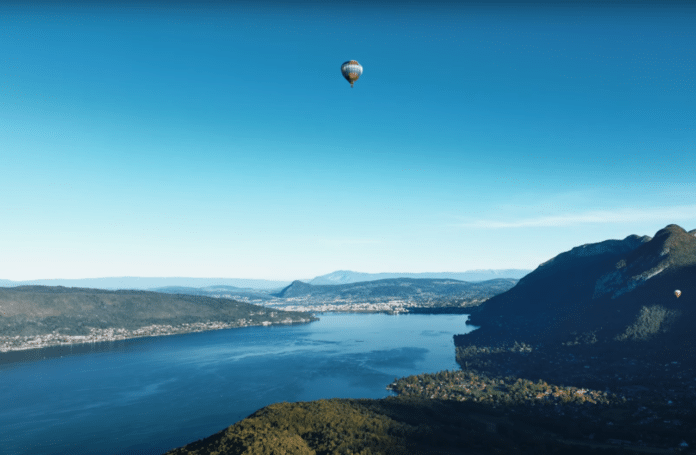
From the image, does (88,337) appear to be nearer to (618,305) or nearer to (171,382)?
(171,382)

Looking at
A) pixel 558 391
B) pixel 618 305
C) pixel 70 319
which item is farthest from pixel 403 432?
pixel 70 319

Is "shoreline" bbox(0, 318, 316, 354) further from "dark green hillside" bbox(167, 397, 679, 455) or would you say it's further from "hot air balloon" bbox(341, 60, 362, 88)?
"hot air balloon" bbox(341, 60, 362, 88)

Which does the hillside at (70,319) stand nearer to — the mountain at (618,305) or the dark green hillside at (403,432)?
the mountain at (618,305)

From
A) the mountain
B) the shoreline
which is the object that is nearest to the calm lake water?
the shoreline

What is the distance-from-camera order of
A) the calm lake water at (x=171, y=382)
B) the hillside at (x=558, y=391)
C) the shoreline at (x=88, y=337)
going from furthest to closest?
the shoreline at (x=88, y=337) < the calm lake water at (x=171, y=382) < the hillside at (x=558, y=391)

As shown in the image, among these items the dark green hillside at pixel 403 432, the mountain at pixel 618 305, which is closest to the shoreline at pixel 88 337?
the mountain at pixel 618 305
